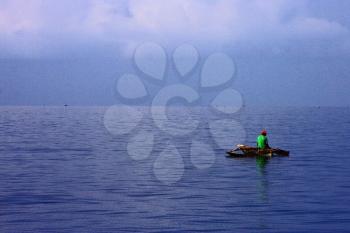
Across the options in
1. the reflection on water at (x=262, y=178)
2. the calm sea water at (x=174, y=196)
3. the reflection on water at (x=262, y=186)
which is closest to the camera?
the calm sea water at (x=174, y=196)

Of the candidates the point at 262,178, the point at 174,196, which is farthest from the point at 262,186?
the point at 174,196

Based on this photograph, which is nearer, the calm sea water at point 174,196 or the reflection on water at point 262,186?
the calm sea water at point 174,196

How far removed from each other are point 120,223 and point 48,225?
9.10ft

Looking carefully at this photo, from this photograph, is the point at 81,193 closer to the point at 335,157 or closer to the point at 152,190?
the point at 152,190

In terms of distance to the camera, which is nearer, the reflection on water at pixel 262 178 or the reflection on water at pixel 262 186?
the reflection on water at pixel 262 186

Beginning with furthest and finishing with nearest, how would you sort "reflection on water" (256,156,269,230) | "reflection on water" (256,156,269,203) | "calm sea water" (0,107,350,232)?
1. "reflection on water" (256,156,269,203)
2. "reflection on water" (256,156,269,230)
3. "calm sea water" (0,107,350,232)

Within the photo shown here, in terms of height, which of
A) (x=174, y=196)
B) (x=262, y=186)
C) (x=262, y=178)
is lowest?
(x=174, y=196)

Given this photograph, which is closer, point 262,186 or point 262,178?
point 262,186

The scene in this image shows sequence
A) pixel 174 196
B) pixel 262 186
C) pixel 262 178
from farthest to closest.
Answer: pixel 262 178 → pixel 262 186 → pixel 174 196

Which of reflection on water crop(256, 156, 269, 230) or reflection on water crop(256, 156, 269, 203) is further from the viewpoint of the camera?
reflection on water crop(256, 156, 269, 203)

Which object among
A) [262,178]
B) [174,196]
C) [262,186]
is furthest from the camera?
[262,178]

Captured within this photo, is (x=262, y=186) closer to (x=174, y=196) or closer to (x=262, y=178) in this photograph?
(x=262, y=178)

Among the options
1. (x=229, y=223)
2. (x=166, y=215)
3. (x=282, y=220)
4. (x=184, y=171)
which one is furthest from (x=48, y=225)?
(x=184, y=171)

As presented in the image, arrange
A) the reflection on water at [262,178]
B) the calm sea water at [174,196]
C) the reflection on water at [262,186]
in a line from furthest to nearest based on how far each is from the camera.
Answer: the reflection on water at [262,178] < the reflection on water at [262,186] < the calm sea water at [174,196]
